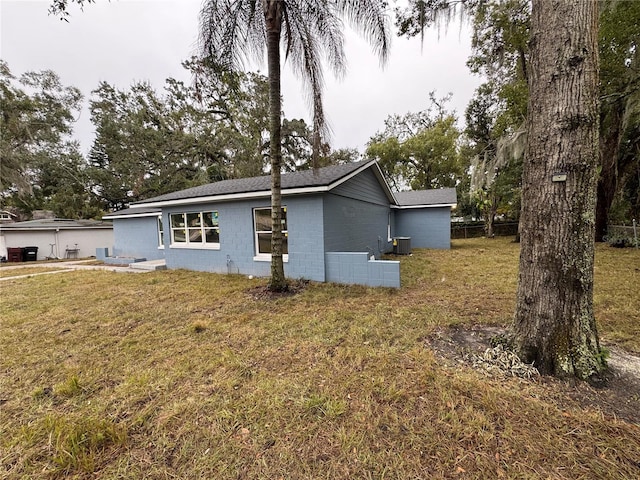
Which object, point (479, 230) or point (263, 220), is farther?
point (479, 230)

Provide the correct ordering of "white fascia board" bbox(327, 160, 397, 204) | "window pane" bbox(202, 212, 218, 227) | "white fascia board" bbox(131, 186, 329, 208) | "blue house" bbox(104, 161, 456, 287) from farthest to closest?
"window pane" bbox(202, 212, 218, 227)
"white fascia board" bbox(327, 160, 397, 204)
"blue house" bbox(104, 161, 456, 287)
"white fascia board" bbox(131, 186, 329, 208)

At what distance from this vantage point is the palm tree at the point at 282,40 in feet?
16.9

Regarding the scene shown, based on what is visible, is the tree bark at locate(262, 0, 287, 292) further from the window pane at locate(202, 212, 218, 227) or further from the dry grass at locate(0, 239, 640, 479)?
the window pane at locate(202, 212, 218, 227)

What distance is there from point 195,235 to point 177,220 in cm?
111

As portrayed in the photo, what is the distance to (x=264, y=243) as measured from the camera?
744 centimetres

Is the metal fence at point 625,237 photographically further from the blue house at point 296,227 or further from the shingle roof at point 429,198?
the blue house at point 296,227

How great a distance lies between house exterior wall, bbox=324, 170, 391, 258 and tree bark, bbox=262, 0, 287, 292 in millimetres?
1509

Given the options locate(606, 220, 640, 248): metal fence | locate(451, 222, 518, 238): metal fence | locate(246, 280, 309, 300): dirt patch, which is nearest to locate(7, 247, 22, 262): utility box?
locate(246, 280, 309, 300): dirt patch

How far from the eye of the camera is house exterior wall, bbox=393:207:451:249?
13195mm

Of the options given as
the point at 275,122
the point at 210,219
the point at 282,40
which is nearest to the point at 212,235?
the point at 210,219

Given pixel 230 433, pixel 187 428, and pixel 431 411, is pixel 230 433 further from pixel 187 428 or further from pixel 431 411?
pixel 431 411

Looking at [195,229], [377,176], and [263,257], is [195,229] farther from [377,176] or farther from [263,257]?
[377,176]

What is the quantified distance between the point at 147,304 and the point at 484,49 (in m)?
13.0

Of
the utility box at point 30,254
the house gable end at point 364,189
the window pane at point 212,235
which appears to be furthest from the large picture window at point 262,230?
the utility box at point 30,254
